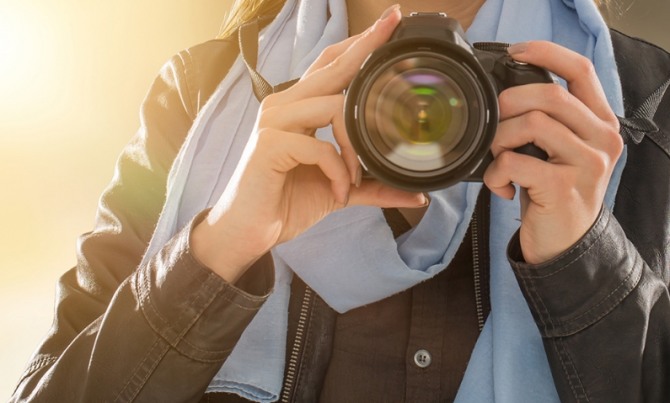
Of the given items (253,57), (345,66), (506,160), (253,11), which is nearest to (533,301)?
(506,160)

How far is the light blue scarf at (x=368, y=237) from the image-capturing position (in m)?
0.60

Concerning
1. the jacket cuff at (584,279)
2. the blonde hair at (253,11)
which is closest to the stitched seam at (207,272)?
the jacket cuff at (584,279)

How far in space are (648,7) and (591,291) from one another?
0.90 metres

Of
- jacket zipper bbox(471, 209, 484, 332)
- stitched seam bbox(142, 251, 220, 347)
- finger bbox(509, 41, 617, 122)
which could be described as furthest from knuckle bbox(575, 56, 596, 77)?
stitched seam bbox(142, 251, 220, 347)

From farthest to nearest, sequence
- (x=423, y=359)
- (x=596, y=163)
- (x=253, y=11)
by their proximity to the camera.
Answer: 1. (x=253, y=11)
2. (x=423, y=359)
3. (x=596, y=163)

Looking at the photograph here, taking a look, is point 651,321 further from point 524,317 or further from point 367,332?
point 367,332

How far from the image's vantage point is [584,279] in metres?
0.50

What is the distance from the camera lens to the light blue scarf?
0.60 metres

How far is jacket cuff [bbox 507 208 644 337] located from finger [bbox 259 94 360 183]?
148 mm

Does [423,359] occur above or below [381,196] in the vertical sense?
below

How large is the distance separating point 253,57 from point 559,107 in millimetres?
385

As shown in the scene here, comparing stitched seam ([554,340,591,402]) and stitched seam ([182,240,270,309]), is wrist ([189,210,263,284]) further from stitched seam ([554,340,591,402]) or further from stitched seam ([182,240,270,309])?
stitched seam ([554,340,591,402])

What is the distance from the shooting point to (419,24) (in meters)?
0.48

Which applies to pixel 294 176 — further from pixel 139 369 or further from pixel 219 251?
pixel 139 369
